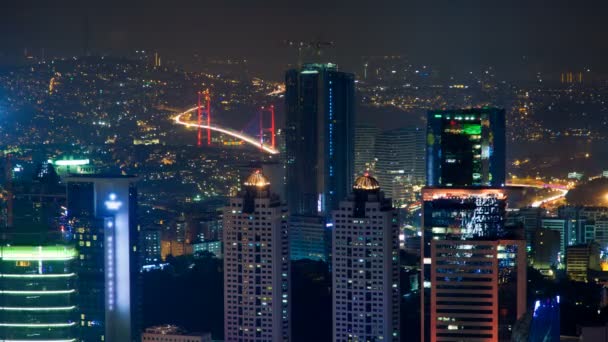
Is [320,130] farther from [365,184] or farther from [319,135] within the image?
[365,184]

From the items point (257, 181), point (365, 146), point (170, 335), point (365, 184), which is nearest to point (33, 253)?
point (170, 335)

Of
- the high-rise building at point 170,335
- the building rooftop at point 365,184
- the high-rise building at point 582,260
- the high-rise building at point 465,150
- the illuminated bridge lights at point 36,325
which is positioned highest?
the high-rise building at point 465,150

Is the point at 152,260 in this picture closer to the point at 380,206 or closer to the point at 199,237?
the point at 199,237

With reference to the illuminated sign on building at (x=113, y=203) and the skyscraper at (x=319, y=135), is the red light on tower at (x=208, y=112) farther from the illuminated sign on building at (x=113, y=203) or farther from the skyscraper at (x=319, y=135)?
the illuminated sign on building at (x=113, y=203)

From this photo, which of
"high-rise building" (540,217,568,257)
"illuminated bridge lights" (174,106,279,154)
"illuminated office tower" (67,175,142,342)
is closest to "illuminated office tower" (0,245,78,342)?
"illuminated office tower" (67,175,142,342)

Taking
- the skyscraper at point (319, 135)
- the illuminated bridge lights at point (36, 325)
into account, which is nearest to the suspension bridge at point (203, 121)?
the skyscraper at point (319, 135)

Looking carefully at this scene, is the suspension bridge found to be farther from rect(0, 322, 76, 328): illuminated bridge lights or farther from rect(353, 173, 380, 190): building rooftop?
rect(0, 322, 76, 328): illuminated bridge lights
